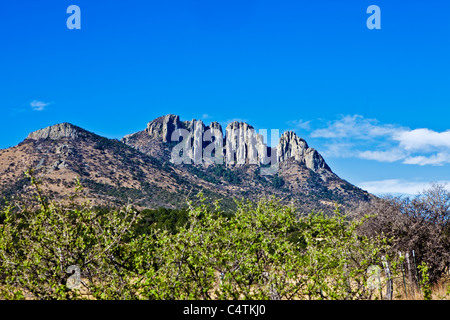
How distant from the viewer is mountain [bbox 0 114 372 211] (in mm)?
90312

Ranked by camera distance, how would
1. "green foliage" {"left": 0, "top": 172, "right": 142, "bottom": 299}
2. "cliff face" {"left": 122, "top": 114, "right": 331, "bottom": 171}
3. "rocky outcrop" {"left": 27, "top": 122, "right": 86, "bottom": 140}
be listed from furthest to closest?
"cliff face" {"left": 122, "top": 114, "right": 331, "bottom": 171}
"rocky outcrop" {"left": 27, "top": 122, "right": 86, "bottom": 140}
"green foliage" {"left": 0, "top": 172, "right": 142, "bottom": 299}

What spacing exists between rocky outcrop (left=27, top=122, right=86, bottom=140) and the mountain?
32 cm

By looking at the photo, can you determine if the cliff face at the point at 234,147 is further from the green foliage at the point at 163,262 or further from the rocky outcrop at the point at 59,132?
the green foliage at the point at 163,262

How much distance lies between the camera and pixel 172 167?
5561 inches

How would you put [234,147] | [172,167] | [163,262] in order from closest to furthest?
[163,262] → [172,167] → [234,147]

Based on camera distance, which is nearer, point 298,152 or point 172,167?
point 172,167

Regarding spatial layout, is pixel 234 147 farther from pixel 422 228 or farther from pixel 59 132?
pixel 422 228

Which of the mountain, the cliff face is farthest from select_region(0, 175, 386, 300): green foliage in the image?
the cliff face

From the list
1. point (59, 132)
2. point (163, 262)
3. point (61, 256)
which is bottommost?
point (163, 262)

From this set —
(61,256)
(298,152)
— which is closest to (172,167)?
(298,152)

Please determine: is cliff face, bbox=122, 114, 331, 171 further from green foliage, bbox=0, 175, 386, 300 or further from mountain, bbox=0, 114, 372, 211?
green foliage, bbox=0, 175, 386, 300

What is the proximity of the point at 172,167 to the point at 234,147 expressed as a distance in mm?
56496

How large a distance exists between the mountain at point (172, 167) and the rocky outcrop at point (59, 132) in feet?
1.06

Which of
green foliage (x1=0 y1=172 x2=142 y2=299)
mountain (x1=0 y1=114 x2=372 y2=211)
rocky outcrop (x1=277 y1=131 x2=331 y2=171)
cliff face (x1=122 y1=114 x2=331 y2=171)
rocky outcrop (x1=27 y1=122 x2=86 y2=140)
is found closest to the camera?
green foliage (x1=0 y1=172 x2=142 y2=299)
